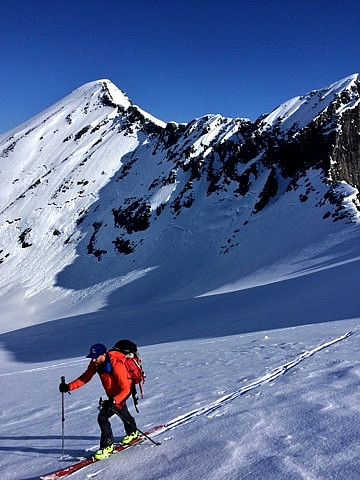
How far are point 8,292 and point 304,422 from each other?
59.2 m

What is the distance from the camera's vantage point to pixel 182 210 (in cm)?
5919

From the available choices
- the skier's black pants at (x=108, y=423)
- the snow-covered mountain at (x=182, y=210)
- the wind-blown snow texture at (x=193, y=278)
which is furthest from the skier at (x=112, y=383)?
the snow-covered mountain at (x=182, y=210)

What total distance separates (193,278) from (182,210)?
16537mm

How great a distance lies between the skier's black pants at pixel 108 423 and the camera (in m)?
5.52

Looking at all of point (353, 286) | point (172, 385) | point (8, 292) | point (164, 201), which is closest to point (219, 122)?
point (164, 201)

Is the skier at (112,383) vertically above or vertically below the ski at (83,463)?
above

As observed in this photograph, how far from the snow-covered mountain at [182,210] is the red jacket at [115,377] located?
19.6 meters

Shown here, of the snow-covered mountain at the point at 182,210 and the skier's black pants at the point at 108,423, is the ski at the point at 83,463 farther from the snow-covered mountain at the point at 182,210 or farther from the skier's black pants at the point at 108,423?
the snow-covered mountain at the point at 182,210

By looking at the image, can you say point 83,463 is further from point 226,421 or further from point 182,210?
point 182,210

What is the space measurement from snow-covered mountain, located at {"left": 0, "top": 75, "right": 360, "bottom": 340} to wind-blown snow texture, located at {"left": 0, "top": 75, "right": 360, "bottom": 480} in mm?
283

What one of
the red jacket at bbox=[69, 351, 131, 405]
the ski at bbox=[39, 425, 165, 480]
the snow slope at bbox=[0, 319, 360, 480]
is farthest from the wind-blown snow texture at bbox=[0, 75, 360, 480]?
the red jacket at bbox=[69, 351, 131, 405]

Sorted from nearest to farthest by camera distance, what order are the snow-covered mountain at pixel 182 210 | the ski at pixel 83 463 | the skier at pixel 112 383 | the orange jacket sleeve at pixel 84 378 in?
the ski at pixel 83 463
the skier at pixel 112 383
the orange jacket sleeve at pixel 84 378
the snow-covered mountain at pixel 182 210

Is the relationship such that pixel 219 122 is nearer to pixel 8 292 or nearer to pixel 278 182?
pixel 278 182

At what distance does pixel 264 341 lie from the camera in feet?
46.3
